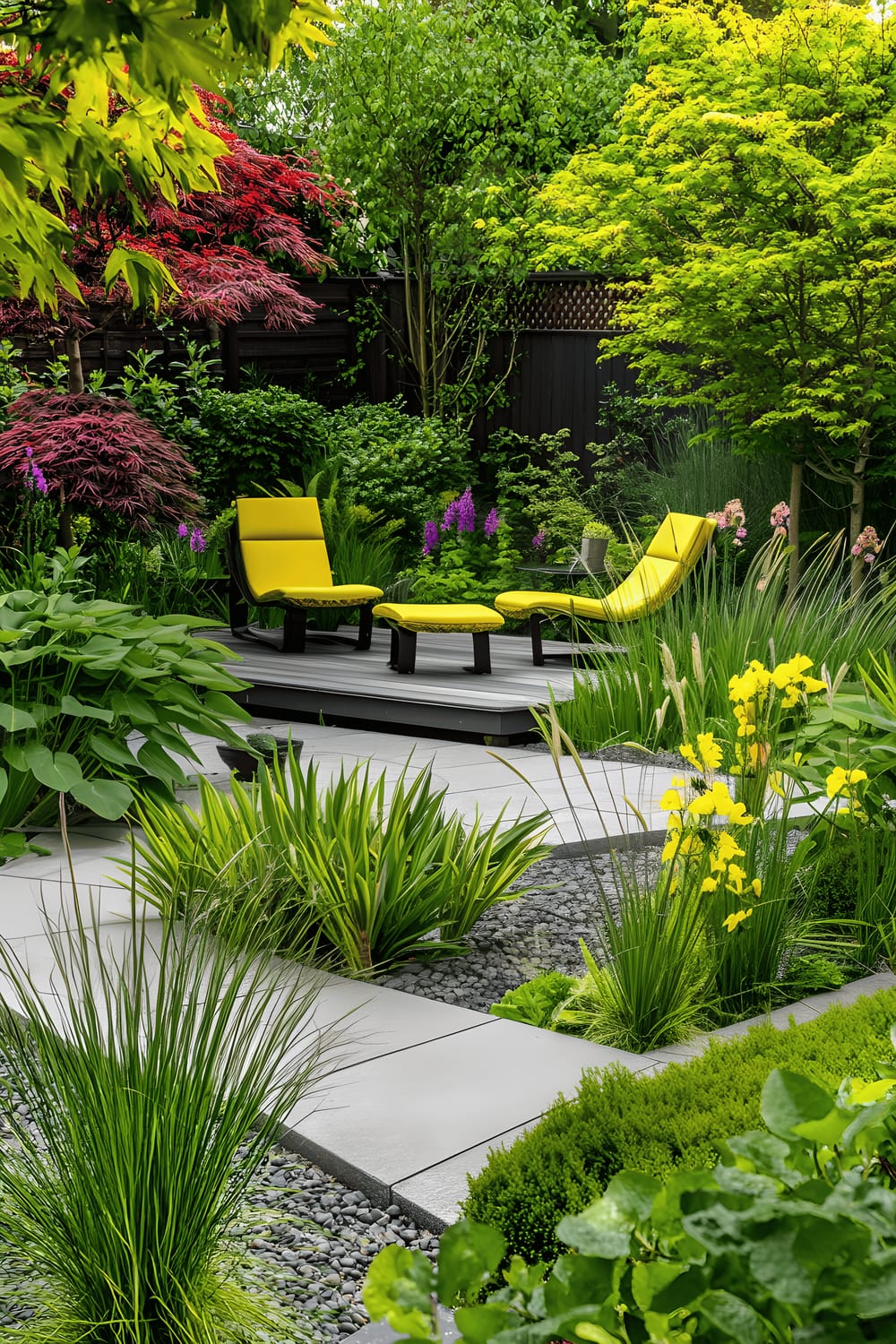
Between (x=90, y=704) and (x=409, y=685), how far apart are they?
248cm

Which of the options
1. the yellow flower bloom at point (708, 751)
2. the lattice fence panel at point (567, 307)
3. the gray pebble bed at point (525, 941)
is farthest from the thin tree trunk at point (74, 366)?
the lattice fence panel at point (567, 307)

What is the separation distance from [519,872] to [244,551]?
4.89m

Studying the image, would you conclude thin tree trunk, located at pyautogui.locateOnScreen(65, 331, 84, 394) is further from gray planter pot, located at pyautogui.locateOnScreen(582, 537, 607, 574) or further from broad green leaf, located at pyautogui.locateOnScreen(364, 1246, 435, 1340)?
broad green leaf, located at pyautogui.locateOnScreen(364, 1246, 435, 1340)

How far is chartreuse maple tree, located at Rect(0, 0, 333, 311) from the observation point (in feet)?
5.15

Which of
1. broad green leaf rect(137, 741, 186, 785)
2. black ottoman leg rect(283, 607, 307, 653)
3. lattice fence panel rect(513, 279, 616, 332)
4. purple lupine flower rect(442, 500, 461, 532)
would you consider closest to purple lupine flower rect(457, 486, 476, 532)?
purple lupine flower rect(442, 500, 461, 532)

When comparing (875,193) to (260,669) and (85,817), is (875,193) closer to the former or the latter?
(260,669)

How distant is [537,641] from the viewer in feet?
24.7

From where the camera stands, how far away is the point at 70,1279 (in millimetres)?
1661

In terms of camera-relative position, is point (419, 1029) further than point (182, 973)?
Yes

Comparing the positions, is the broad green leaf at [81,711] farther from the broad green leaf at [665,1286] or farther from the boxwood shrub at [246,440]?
the boxwood shrub at [246,440]

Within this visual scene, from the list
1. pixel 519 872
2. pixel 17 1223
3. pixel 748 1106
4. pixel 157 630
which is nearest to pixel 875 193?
pixel 157 630

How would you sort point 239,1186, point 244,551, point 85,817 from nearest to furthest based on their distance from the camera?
point 239,1186 < point 85,817 < point 244,551

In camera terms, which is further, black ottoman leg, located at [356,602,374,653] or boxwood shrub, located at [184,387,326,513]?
boxwood shrub, located at [184,387,326,513]

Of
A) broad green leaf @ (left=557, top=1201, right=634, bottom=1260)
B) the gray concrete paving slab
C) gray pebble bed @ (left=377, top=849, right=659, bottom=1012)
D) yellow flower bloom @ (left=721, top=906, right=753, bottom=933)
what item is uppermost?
broad green leaf @ (left=557, top=1201, right=634, bottom=1260)
